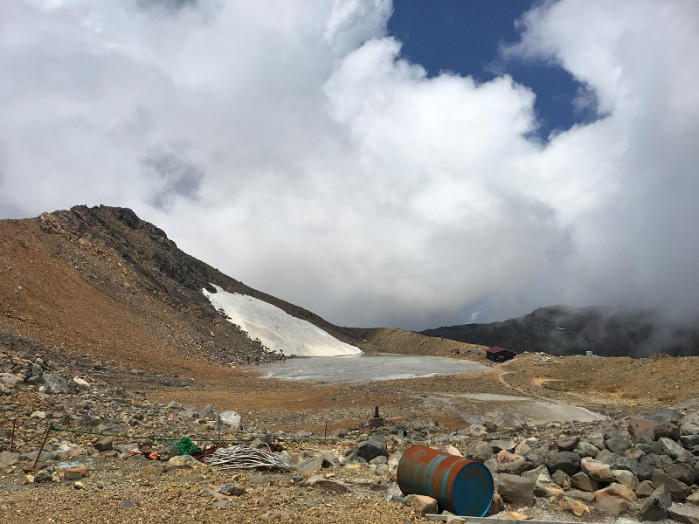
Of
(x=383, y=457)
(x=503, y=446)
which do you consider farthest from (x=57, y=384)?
(x=503, y=446)

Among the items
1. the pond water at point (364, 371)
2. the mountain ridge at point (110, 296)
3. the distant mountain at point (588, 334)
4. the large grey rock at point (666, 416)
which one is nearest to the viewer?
the large grey rock at point (666, 416)

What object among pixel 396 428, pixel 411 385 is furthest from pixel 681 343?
pixel 396 428

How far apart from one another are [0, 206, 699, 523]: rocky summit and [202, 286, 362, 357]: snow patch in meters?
26.6

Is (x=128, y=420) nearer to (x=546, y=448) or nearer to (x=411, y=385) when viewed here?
(x=546, y=448)

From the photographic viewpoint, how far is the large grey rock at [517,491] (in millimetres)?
8352

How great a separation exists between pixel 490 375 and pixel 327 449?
31634mm

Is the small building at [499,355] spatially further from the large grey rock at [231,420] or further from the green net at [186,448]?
the green net at [186,448]

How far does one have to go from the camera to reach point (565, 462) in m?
9.47

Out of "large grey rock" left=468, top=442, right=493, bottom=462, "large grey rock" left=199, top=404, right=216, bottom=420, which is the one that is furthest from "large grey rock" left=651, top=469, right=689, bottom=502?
"large grey rock" left=199, top=404, right=216, bottom=420

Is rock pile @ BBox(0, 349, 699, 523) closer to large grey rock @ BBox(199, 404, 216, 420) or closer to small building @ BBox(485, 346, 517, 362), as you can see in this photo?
large grey rock @ BBox(199, 404, 216, 420)

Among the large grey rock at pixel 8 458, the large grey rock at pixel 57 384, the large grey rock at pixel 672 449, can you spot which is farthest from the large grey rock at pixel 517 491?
the large grey rock at pixel 57 384

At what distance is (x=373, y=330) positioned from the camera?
393 ft

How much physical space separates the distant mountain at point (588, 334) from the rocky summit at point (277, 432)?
5179 cm

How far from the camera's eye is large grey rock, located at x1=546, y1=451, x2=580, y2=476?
945 centimetres
